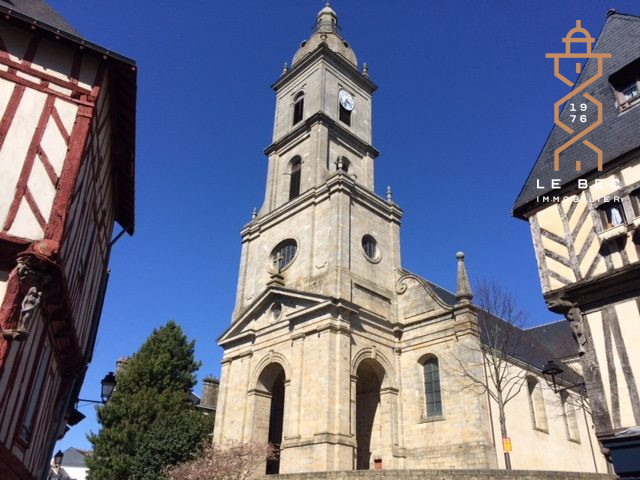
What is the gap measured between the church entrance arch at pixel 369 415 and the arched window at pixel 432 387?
1.70m

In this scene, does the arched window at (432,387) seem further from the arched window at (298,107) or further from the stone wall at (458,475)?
the arched window at (298,107)

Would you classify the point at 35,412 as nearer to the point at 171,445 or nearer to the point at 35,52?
the point at 35,52

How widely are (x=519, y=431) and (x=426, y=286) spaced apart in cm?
652

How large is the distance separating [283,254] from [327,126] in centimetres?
700

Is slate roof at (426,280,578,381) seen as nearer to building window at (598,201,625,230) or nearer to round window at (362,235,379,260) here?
round window at (362,235,379,260)

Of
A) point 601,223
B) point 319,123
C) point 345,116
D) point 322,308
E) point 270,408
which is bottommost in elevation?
point 270,408

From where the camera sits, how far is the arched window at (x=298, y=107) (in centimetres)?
2789

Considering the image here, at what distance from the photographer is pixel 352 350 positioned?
18484mm

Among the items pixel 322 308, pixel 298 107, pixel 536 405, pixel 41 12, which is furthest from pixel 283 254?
pixel 41 12

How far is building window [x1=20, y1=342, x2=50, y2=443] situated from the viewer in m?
7.41

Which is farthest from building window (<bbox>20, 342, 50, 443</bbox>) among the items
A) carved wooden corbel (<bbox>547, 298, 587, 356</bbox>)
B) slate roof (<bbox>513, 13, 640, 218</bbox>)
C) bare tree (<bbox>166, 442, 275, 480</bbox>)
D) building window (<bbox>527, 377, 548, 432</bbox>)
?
building window (<bbox>527, 377, 548, 432</bbox>)

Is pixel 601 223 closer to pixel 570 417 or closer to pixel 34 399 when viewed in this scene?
pixel 34 399

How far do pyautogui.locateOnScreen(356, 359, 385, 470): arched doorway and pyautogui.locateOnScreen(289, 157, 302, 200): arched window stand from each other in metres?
9.43

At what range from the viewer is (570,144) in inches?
422
